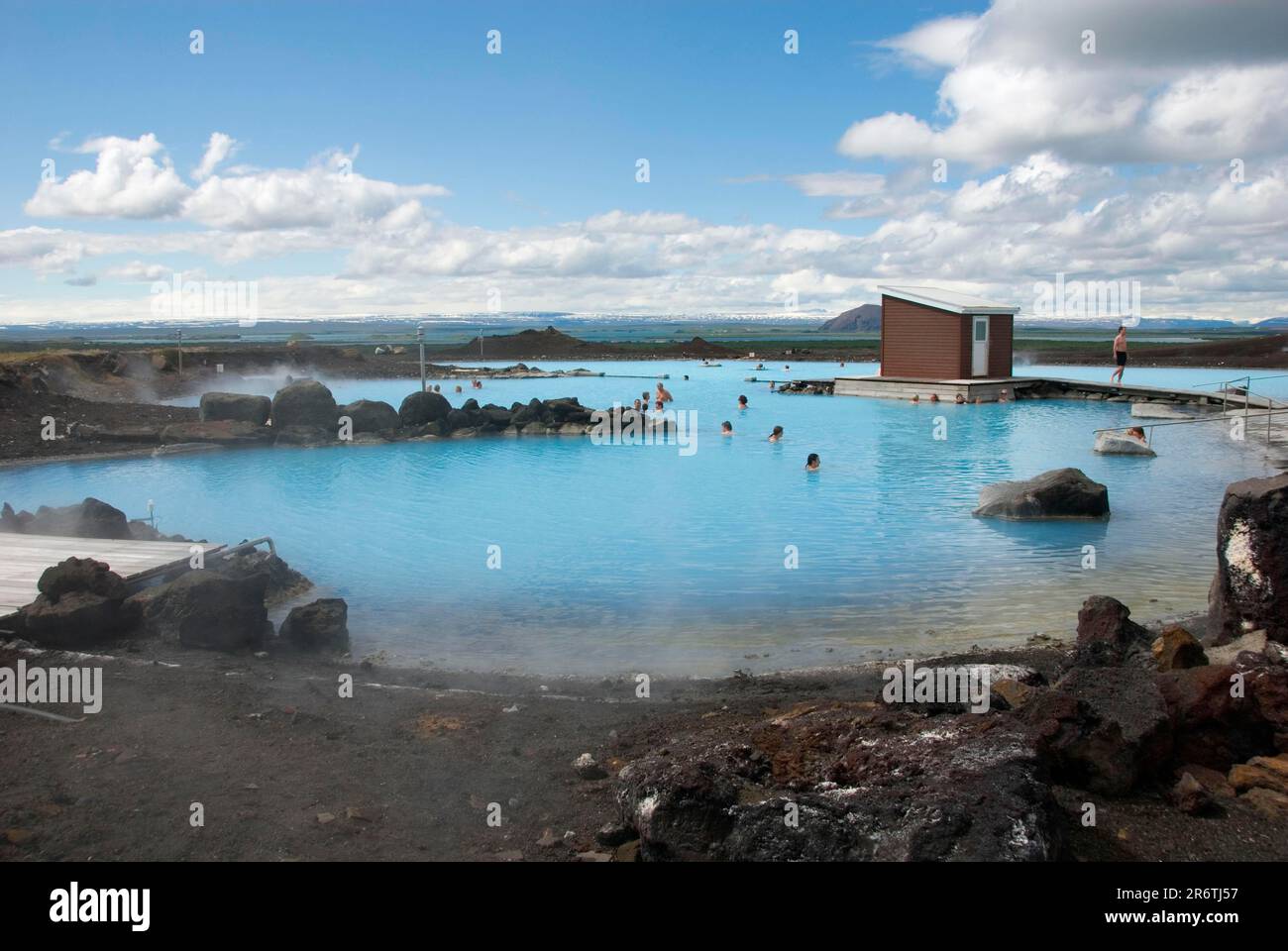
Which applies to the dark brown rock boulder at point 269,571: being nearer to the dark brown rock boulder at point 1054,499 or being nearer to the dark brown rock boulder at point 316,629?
the dark brown rock boulder at point 316,629

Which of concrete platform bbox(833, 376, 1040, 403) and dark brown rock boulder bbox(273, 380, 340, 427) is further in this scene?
concrete platform bbox(833, 376, 1040, 403)

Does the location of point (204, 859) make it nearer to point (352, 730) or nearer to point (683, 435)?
point (352, 730)

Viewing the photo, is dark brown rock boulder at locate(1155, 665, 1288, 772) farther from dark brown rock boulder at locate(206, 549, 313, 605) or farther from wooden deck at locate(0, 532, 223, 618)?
wooden deck at locate(0, 532, 223, 618)

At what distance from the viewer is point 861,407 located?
118 ft

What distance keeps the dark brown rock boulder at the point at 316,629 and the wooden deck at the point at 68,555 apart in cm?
191

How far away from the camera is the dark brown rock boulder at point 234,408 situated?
2689 cm

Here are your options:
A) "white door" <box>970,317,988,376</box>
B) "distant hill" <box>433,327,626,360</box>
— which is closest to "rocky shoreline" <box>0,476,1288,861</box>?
"white door" <box>970,317,988,376</box>

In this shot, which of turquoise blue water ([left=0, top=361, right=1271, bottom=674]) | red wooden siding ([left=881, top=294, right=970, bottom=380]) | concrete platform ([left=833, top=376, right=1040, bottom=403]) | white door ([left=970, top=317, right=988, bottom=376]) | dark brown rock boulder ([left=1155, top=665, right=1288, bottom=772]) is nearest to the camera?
dark brown rock boulder ([left=1155, top=665, right=1288, bottom=772])

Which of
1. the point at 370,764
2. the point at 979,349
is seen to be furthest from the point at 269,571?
the point at 979,349

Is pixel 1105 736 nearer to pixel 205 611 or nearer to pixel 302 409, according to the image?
pixel 205 611

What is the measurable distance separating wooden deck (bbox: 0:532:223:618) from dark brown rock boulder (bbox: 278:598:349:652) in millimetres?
1915

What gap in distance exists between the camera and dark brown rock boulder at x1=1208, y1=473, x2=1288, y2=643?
671 centimetres

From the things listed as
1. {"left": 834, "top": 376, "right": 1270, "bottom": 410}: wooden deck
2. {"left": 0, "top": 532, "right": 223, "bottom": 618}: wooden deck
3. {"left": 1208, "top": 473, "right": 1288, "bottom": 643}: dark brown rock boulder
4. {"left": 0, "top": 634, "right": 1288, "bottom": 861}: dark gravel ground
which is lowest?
{"left": 0, "top": 634, "right": 1288, "bottom": 861}: dark gravel ground
